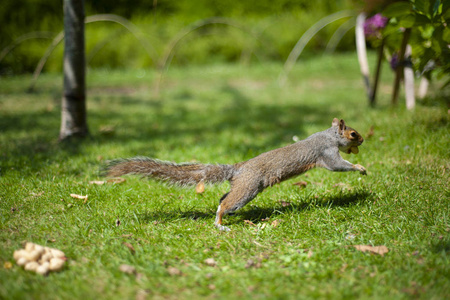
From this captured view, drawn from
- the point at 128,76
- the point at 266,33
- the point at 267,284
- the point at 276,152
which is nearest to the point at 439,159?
the point at 276,152

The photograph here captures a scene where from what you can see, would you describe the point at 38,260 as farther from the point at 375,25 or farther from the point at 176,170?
the point at 375,25

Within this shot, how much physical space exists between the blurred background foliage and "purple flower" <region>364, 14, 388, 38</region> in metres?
6.99

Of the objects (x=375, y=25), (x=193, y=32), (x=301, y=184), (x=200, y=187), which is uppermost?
(x=193, y=32)

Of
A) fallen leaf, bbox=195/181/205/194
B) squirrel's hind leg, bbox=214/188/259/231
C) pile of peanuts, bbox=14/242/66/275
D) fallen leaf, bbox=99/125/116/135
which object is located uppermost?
fallen leaf, bbox=99/125/116/135

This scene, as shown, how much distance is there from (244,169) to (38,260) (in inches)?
49.1

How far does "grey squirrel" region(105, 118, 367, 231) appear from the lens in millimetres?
2141

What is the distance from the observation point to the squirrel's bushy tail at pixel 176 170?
6.92ft

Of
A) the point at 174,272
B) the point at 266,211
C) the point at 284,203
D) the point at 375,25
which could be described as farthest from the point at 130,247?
the point at 375,25

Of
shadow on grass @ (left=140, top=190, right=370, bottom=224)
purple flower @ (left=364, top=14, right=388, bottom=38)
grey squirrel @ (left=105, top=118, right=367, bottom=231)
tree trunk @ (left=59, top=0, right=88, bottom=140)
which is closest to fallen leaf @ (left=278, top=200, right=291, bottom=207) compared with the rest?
shadow on grass @ (left=140, top=190, right=370, bottom=224)

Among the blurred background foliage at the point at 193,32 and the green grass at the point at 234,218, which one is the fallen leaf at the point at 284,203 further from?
the blurred background foliage at the point at 193,32

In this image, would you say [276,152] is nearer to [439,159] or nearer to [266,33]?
[439,159]

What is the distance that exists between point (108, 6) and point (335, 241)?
38.4 ft

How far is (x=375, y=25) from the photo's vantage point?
4.16 meters

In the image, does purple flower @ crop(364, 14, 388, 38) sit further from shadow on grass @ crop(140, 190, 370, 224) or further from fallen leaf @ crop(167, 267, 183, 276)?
fallen leaf @ crop(167, 267, 183, 276)
